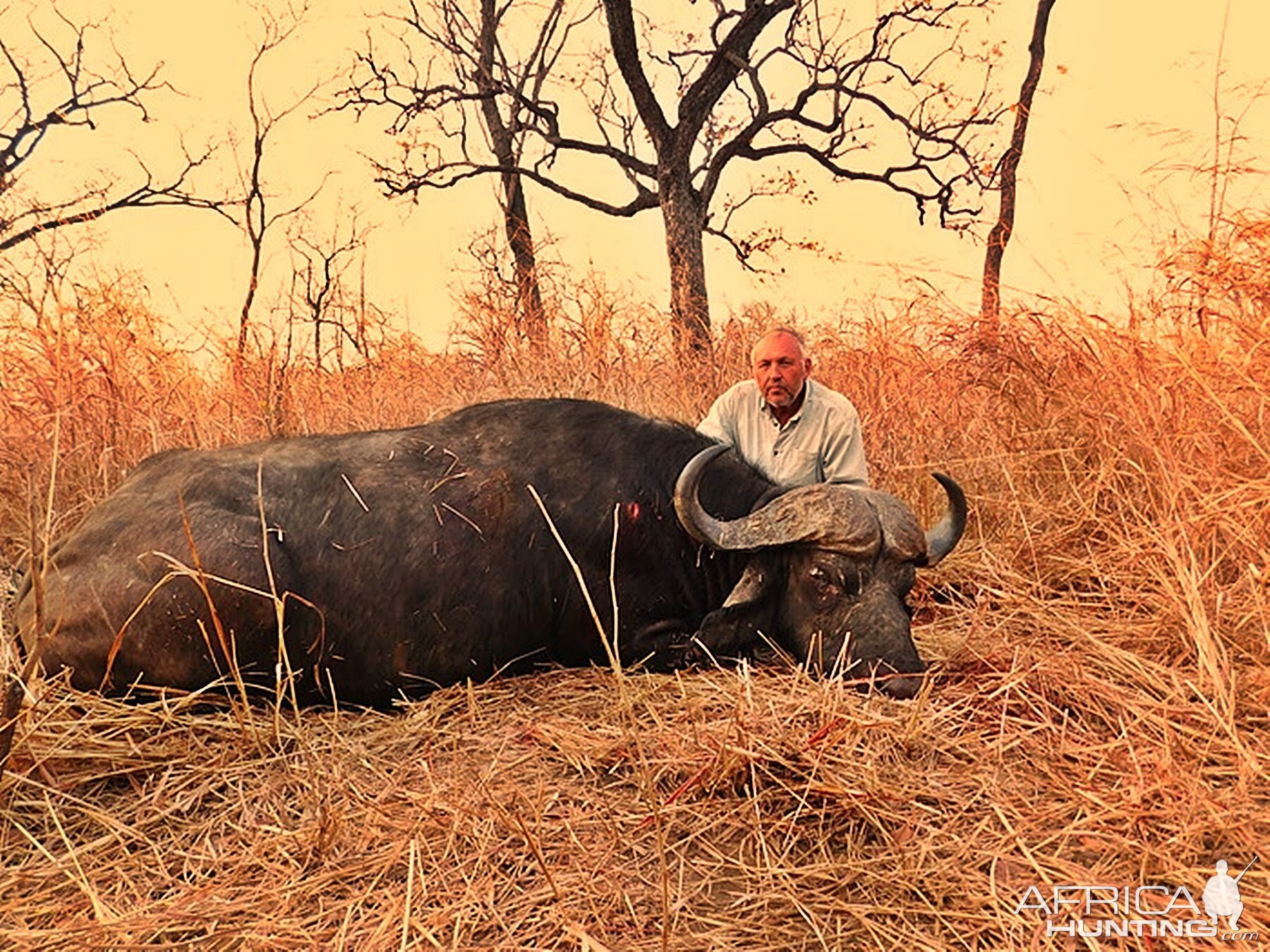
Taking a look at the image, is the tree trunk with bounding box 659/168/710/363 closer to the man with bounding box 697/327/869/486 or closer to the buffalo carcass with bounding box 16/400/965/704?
the man with bounding box 697/327/869/486

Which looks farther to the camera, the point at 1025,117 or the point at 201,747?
the point at 1025,117

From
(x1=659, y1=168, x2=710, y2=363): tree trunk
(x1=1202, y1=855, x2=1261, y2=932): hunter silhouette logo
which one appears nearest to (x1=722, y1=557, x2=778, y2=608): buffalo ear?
(x1=1202, y1=855, x2=1261, y2=932): hunter silhouette logo

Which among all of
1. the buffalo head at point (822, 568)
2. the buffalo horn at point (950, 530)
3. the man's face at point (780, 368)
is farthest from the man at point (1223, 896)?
the man's face at point (780, 368)

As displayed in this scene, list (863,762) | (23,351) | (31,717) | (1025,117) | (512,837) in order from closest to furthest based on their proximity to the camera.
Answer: (512,837) < (863,762) < (31,717) < (23,351) < (1025,117)

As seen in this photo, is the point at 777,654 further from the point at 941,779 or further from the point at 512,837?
the point at 512,837

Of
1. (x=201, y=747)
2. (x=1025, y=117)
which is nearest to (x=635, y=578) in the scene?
(x=201, y=747)

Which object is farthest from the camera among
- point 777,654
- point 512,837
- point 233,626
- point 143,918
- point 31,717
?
point 777,654

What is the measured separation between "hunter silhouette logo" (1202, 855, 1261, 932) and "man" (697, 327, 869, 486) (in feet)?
7.52

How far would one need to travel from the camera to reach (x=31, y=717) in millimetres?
2768

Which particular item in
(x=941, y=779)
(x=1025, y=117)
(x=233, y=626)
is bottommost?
(x=941, y=779)

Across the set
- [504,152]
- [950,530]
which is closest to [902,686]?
[950,530]

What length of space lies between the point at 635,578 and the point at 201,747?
1.57m

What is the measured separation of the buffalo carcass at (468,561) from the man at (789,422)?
0.61 metres

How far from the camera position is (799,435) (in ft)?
14.7
